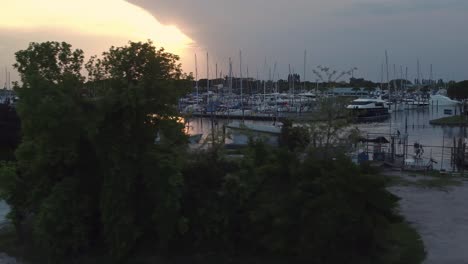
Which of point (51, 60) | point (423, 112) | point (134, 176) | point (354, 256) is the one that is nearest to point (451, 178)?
point (354, 256)

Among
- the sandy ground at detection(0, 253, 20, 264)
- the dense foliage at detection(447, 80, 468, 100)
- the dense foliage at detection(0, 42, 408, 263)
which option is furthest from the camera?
the dense foliage at detection(447, 80, 468, 100)

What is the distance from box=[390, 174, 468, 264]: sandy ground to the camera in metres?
14.1

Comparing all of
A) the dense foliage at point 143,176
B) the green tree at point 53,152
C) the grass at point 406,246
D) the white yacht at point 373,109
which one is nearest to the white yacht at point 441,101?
the white yacht at point 373,109

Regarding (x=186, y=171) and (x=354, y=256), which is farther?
(x=186, y=171)

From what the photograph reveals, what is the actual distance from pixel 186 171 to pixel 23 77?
516cm

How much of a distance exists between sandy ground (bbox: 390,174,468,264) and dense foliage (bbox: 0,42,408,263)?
1.46 m

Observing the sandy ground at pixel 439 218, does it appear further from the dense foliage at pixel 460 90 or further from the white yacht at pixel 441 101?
the white yacht at pixel 441 101

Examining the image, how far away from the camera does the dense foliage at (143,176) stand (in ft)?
44.7

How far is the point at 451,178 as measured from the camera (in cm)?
2623

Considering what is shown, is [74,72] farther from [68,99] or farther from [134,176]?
[134,176]

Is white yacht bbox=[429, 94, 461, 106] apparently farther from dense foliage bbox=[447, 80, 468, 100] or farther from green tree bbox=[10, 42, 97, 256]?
green tree bbox=[10, 42, 97, 256]

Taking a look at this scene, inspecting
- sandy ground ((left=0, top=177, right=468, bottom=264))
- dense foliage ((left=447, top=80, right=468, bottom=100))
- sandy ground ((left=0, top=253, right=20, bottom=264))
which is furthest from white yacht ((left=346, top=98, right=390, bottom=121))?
sandy ground ((left=0, top=253, right=20, bottom=264))

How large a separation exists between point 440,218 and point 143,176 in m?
9.57

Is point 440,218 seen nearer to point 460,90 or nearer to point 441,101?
point 460,90
